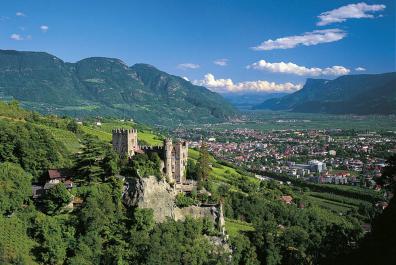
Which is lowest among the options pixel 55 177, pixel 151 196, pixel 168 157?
pixel 151 196

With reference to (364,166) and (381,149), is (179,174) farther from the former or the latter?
(381,149)

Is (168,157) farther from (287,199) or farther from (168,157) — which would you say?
(287,199)

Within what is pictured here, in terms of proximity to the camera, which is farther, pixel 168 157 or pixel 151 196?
pixel 168 157

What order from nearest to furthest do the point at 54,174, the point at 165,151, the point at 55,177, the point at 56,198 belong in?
the point at 56,198, the point at 55,177, the point at 54,174, the point at 165,151

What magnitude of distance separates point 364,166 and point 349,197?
47.8 meters

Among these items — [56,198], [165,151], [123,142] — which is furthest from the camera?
[123,142]

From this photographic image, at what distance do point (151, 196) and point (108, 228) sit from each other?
5888mm

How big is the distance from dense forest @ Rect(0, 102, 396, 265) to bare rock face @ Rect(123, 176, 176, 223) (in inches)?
34.6

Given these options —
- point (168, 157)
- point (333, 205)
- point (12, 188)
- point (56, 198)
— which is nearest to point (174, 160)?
point (168, 157)

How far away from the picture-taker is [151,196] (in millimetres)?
48531

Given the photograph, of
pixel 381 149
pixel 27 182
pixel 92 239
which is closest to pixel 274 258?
pixel 92 239

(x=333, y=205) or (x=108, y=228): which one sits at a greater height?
(x=108, y=228)

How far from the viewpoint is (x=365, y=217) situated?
8012cm

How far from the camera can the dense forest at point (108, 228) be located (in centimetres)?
4047
